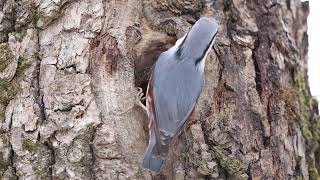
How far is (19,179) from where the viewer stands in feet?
10.0

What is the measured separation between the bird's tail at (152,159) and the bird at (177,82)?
0.05 meters

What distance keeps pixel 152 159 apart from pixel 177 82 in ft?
2.18

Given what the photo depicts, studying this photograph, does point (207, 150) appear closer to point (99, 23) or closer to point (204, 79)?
point (204, 79)

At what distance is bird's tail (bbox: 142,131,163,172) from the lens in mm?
3053

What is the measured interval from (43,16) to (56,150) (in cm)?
79

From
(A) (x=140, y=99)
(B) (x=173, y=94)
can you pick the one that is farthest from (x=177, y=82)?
(A) (x=140, y=99)

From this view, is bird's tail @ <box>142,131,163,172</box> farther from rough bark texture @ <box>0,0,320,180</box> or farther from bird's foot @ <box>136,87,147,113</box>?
bird's foot @ <box>136,87,147,113</box>

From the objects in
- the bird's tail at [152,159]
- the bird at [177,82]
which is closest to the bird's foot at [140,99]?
the bird at [177,82]

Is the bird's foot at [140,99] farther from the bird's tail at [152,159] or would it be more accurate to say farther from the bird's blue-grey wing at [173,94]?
the bird's tail at [152,159]

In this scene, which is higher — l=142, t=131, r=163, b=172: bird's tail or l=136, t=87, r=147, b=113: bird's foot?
l=136, t=87, r=147, b=113: bird's foot

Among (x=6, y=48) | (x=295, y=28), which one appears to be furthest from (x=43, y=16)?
(x=295, y=28)

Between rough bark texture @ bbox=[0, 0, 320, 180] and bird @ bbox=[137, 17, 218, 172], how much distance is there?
0.26 feet

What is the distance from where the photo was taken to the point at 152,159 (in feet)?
9.96

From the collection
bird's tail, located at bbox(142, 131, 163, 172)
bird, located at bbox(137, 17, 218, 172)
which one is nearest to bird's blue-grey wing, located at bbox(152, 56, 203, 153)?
bird, located at bbox(137, 17, 218, 172)
